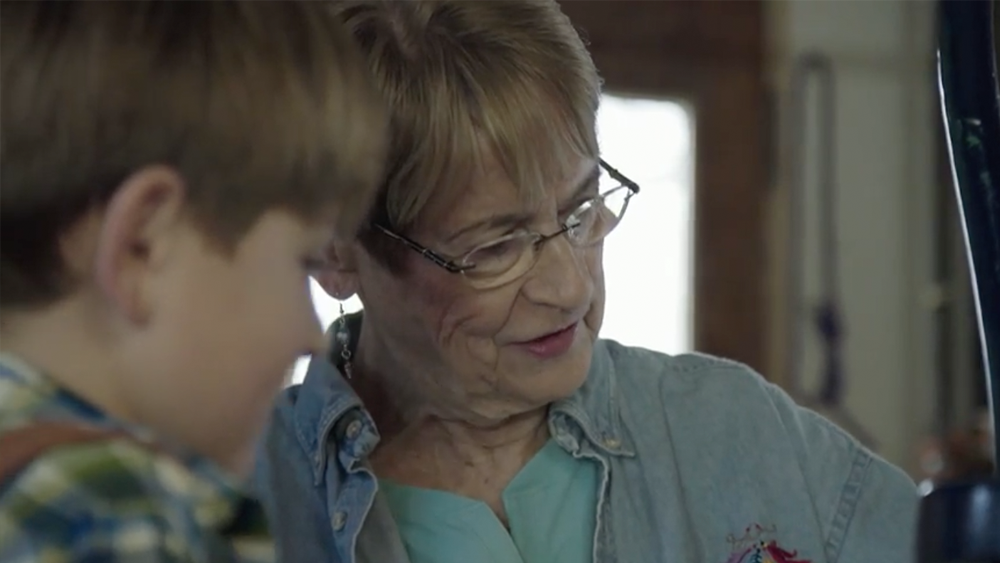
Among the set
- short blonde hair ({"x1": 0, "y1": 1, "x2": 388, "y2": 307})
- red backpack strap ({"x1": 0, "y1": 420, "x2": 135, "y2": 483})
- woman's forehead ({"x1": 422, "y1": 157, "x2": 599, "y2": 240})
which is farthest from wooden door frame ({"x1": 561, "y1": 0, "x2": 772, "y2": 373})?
red backpack strap ({"x1": 0, "y1": 420, "x2": 135, "y2": 483})

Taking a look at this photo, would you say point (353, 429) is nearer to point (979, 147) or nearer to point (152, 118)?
point (152, 118)

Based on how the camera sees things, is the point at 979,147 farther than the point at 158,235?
No

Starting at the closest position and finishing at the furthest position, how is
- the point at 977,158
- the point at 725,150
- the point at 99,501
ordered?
the point at 977,158 < the point at 99,501 < the point at 725,150

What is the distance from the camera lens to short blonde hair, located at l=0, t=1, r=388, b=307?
0.67 meters

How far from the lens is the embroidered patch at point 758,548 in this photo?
3.82ft

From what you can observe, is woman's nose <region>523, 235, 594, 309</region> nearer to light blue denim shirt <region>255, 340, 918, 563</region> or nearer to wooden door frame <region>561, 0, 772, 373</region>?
light blue denim shirt <region>255, 340, 918, 563</region>

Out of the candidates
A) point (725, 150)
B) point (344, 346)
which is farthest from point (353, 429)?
point (725, 150)

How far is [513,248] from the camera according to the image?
1.18 m

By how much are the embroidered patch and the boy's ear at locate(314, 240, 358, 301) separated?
1.33ft

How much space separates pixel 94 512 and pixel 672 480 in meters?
0.68

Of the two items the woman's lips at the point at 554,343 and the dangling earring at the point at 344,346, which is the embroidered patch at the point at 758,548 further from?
the dangling earring at the point at 344,346

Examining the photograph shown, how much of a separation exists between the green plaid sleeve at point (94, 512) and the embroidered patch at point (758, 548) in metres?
0.64

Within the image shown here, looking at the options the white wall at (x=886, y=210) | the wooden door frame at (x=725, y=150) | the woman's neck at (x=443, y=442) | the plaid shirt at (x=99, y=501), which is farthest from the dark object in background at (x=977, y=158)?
the white wall at (x=886, y=210)

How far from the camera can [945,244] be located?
12.6 feet
